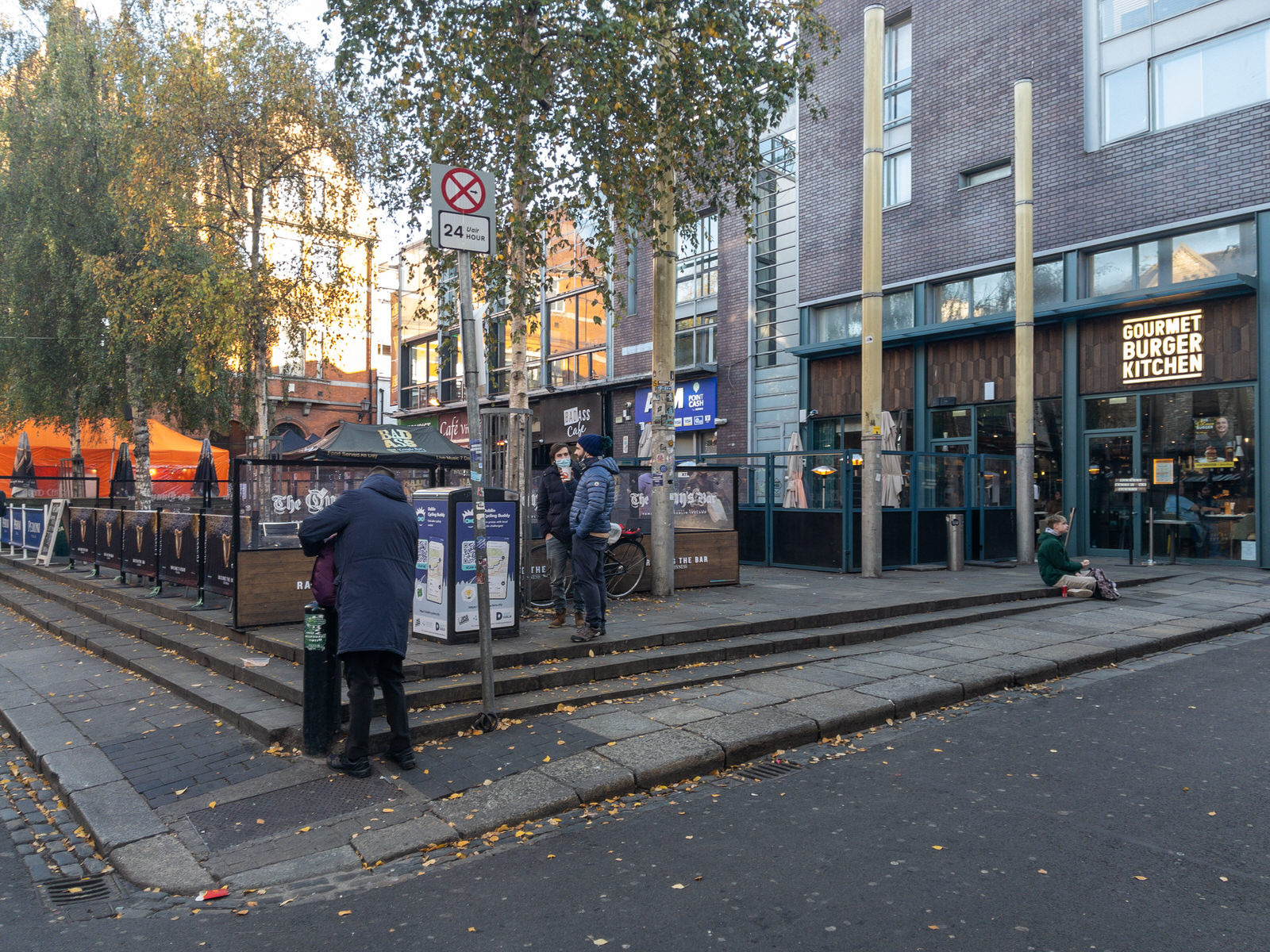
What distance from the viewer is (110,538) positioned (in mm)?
12594

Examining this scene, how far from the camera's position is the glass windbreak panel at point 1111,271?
1642 cm

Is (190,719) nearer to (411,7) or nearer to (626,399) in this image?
(411,7)

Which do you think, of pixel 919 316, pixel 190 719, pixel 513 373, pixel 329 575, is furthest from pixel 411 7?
pixel 919 316

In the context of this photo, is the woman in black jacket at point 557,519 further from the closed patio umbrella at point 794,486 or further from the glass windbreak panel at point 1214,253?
the glass windbreak panel at point 1214,253

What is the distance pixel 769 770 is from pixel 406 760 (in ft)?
7.09

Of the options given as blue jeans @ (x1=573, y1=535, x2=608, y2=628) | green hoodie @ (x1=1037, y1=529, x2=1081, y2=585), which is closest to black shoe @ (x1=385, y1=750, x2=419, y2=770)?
blue jeans @ (x1=573, y1=535, x2=608, y2=628)

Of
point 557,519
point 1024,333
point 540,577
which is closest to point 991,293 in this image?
point 1024,333

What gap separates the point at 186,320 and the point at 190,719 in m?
11.2

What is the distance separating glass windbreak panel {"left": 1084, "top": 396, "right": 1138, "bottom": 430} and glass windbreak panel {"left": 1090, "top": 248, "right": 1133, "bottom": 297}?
207 cm

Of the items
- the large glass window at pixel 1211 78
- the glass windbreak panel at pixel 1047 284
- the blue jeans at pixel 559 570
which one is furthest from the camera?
the glass windbreak panel at pixel 1047 284

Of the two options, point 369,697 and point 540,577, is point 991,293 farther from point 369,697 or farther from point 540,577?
point 369,697

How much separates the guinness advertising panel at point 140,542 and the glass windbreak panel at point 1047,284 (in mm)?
15839

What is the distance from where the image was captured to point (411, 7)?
8.67 meters

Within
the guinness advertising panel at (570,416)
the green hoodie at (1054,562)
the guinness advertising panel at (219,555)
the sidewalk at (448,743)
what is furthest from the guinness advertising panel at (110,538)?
the guinness advertising panel at (570,416)
